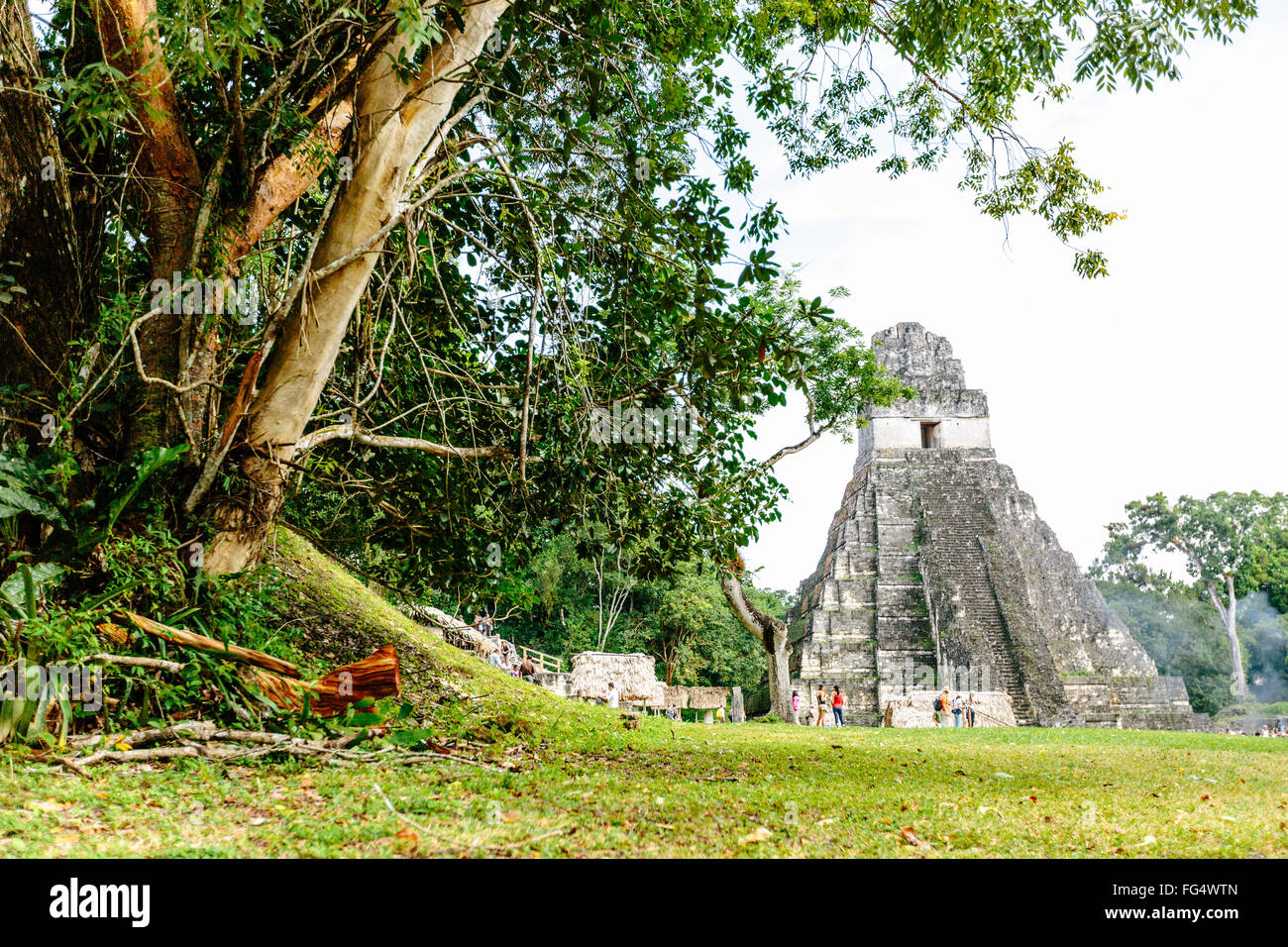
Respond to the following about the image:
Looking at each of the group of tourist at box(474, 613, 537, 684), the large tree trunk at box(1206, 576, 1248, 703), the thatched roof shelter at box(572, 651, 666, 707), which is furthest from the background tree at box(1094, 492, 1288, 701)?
the group of tourist at box(474, 613, 537, 684)

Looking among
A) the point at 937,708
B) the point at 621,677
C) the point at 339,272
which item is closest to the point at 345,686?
the point at 339,272

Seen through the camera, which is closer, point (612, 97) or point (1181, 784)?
point (1181, 784)

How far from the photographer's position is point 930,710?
18.6 metres

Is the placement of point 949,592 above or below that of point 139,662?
below

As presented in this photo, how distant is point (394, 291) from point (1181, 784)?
19.6 ft

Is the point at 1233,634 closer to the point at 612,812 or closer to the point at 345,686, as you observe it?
the point at 345,686

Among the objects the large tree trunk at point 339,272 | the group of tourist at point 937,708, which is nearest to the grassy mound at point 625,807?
the large tree trunk at point 339,272

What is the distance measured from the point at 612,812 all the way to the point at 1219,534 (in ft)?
138

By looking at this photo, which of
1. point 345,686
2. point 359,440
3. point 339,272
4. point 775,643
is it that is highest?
point 339,272

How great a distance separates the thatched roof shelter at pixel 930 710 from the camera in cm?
1800

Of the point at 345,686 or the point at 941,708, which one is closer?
the point at 345,686
